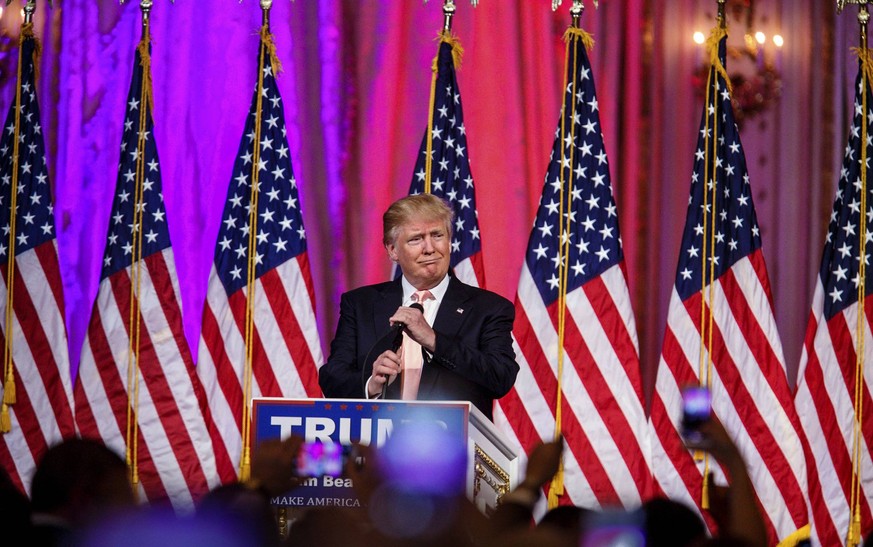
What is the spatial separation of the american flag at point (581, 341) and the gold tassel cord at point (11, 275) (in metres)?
2.55

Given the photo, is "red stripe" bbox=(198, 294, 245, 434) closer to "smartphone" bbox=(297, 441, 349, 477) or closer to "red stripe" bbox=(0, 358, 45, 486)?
"red stripe" bbox=(0, 358, 45, 486)

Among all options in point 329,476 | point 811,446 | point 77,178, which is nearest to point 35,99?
point 77,178

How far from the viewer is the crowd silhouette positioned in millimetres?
1591

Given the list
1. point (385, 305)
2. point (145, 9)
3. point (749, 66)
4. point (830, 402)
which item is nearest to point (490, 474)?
point (385, 305)

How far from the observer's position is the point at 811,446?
20.4 feet

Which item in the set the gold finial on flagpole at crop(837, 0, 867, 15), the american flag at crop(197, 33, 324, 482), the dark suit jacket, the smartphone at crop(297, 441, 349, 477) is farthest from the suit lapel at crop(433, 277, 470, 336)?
the gold finial on flagpole at crop(837, 0, 867, 15)

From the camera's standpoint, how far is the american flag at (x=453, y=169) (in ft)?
20.2

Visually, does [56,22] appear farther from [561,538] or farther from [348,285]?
[561,538]

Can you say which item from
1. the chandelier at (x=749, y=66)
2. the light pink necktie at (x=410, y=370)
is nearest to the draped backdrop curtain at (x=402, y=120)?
the chandelier at (x=749, y=66)

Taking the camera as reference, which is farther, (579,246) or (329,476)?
(579,246)

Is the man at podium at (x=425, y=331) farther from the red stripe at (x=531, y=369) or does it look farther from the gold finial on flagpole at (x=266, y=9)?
the gold finial on flagpole at (x=266, y=9)

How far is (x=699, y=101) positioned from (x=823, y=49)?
2.58ft

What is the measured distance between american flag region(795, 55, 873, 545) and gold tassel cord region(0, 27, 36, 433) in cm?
414

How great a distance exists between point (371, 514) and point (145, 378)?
4723 millimetres
